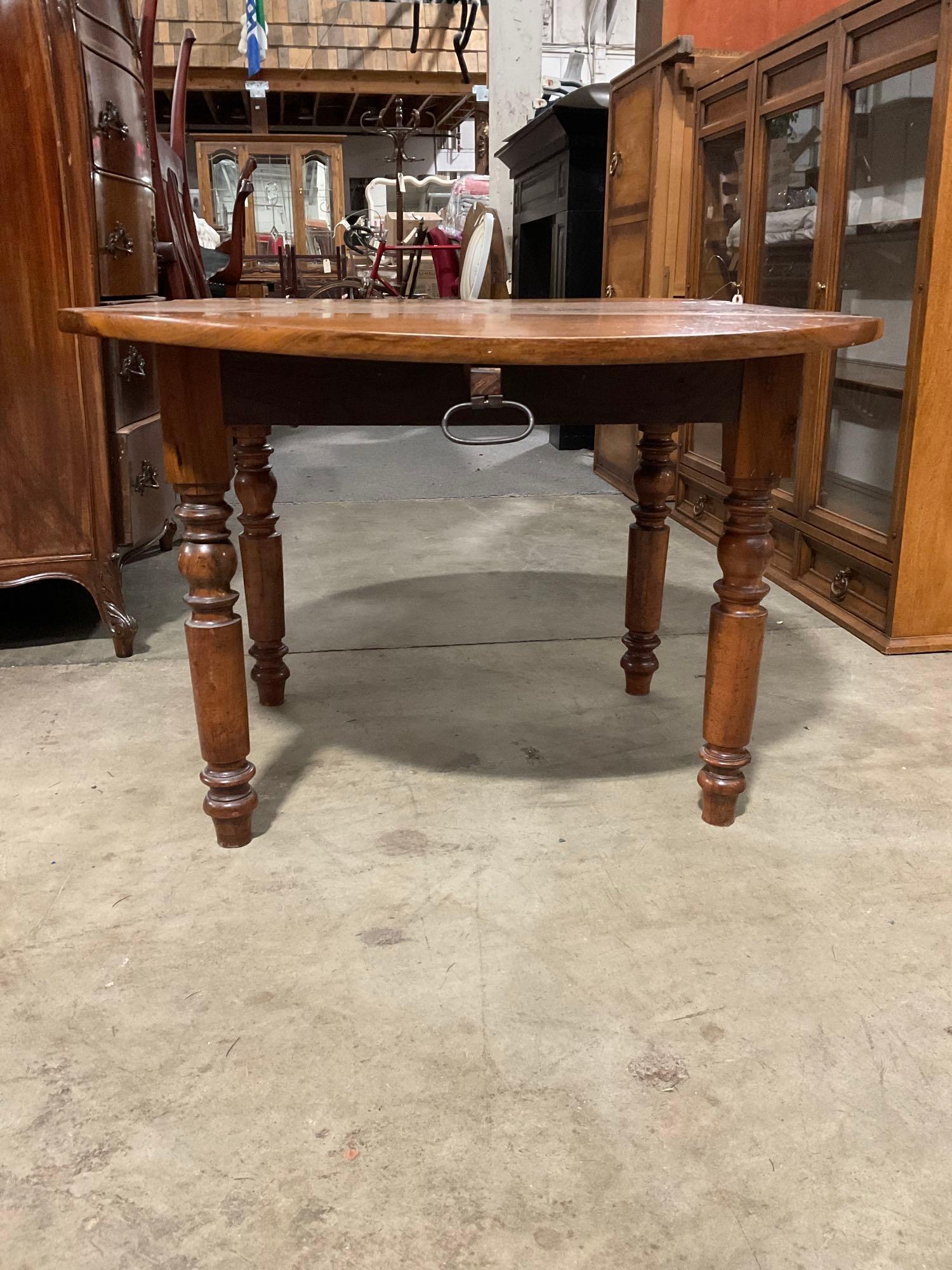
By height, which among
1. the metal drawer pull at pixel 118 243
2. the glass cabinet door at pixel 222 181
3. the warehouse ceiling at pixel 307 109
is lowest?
the metal drawer pull at pixel 118 243

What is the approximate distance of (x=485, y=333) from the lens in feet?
3.50

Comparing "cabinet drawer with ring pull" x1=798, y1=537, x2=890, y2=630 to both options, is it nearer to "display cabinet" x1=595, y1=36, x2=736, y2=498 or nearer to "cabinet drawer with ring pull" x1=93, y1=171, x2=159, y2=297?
"display cabinet" x1=595, y1=36, x2=736, y2=498

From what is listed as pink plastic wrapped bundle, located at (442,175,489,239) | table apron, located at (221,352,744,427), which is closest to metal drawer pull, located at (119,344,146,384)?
table apron, located at (221,352,744,427)

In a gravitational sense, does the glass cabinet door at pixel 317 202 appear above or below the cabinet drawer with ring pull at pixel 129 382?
above

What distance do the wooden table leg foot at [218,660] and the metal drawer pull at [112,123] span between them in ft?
3.63

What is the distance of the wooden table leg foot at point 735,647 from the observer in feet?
4.54

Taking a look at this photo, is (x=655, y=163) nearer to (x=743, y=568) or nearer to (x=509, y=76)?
(x=743, y=568)

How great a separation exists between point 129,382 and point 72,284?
0.29 m

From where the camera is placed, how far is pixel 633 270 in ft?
12.3

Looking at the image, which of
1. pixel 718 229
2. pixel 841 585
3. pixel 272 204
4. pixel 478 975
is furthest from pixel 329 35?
pixel 478 975

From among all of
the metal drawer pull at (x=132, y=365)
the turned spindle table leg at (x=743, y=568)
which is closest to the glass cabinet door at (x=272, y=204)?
the metal drawer pull at (x=132, y=365)

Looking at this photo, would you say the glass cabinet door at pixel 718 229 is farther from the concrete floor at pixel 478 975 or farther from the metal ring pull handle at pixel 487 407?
the metal ring pull handle at pixel 487 407

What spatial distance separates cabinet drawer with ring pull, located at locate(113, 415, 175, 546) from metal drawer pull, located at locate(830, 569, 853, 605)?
155cm

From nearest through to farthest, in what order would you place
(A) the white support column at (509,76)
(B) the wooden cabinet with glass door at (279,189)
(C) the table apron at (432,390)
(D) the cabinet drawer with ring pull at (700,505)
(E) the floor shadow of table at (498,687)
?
(C) the table apron at (432,390) < (E) the floor shadow of table at (498,687) < (D) the cabinet drawer with ring pull at (700,505) < (A) the white support column at (509,76) < (B) the wooden cabinet with glass door at (279,189)
